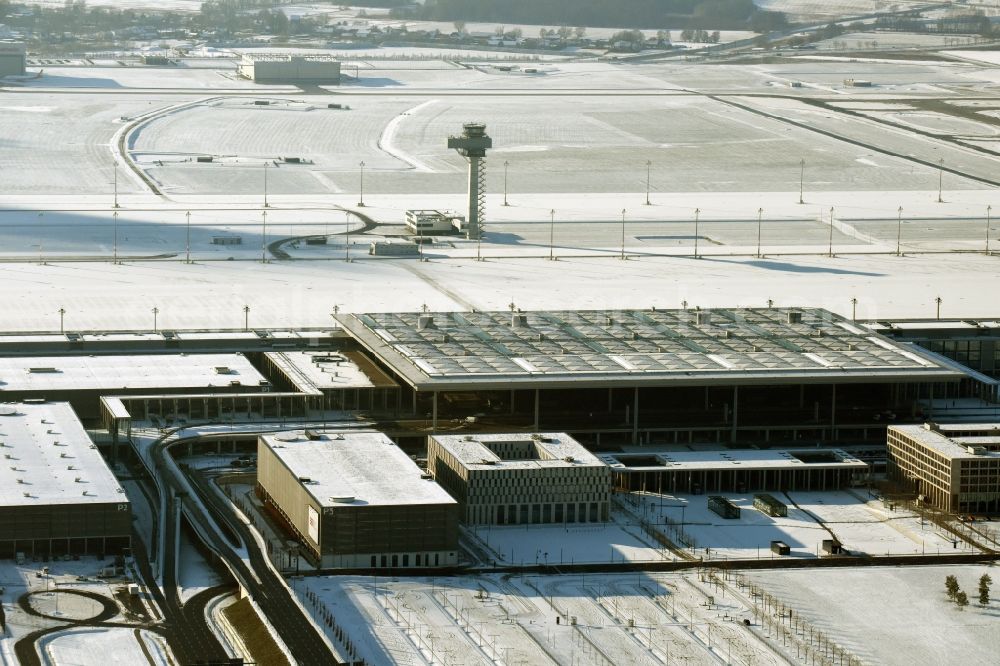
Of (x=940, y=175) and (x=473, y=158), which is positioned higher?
(x=473, y=158)

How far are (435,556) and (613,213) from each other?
7018cm

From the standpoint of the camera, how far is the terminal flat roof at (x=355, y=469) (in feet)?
179

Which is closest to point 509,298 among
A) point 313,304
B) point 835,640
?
point 313,304

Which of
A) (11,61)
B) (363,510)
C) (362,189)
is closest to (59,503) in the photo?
(363,510)

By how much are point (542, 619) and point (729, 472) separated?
13627 mm

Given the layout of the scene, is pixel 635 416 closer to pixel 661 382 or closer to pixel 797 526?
pixel 661 382

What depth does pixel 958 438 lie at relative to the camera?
62625 millimetres

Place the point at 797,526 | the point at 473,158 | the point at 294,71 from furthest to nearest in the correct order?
the point at 294,71
the point at 473,158
the point at 797,526

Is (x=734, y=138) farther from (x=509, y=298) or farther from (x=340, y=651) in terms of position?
(x=340, y=651)

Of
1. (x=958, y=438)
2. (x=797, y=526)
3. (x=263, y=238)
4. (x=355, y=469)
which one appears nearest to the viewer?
(x=355, y=469)

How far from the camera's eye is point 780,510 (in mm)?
59062

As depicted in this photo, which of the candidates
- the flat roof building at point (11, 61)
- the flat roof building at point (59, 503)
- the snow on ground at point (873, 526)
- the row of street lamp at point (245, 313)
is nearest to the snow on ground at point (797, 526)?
the snow on ground at point (873, 526)

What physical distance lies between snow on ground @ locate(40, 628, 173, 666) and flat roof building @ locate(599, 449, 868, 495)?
17792mm

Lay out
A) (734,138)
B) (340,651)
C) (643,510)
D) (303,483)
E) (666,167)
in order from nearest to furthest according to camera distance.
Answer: (340,651) < (303,483) < (643,510) < (666,167) < (734,138)
